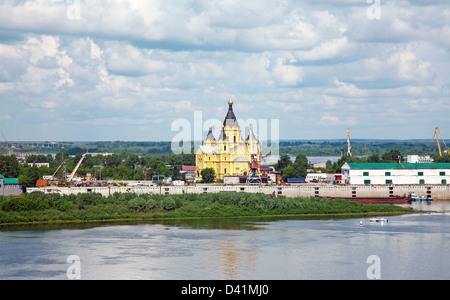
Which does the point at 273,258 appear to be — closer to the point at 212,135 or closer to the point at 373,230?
the point at 373,230

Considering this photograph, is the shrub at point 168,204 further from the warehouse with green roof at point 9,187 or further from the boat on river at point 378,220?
the warehouse with green roof at point 9,187

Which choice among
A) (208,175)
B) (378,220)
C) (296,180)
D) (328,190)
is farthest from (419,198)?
(208,175)

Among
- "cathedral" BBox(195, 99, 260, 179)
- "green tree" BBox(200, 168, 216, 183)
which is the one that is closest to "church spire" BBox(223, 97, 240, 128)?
"cathedral" BBox(195, 99, 260, 179)

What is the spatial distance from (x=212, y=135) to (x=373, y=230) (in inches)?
1343

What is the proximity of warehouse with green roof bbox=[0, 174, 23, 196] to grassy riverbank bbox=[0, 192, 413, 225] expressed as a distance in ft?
23.3

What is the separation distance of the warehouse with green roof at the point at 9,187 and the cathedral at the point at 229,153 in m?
18.9

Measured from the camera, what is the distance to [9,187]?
55.6 meters

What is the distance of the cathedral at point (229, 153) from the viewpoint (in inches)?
2638

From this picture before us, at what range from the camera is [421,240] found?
34906 mm

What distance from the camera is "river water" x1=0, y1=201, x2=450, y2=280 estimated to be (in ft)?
91.9

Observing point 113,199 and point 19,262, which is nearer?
point 19,262

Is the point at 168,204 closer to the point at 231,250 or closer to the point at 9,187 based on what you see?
the point at 231,250

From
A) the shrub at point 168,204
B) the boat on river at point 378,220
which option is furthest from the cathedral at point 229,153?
the boat on river at point 378,220
